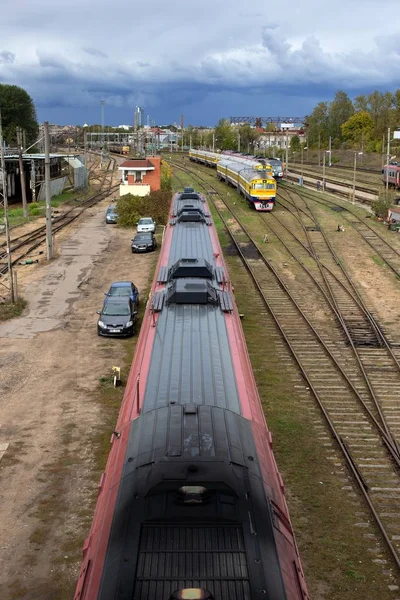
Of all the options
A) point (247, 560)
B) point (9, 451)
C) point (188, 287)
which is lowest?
point (9, 451)

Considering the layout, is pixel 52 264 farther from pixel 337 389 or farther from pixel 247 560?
pixel 247 560

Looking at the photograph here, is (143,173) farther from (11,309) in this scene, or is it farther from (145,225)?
(11,309)

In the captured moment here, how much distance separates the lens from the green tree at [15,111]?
115 metres

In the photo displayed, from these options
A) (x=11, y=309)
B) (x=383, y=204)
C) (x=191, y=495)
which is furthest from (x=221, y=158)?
(x=191, y=495)

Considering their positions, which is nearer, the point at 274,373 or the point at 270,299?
the point at 274,373

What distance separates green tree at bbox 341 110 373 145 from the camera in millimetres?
136875

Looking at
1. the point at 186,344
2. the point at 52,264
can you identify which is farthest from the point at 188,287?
the point at 52,264

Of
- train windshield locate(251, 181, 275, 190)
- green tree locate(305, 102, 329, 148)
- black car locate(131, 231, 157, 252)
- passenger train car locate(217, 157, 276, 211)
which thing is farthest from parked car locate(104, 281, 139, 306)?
green tree locate(305, 102, 329, 148)

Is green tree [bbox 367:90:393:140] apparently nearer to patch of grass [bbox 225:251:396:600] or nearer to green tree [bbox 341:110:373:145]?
green tree [bbox 341:110:373:145]

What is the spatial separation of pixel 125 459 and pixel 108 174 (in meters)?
110

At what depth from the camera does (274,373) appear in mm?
22891

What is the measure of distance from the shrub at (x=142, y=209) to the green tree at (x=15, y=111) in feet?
211

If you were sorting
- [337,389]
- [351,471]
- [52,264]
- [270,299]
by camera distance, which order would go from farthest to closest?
[52,264]
[270,299]
[337,389]
[351,471]

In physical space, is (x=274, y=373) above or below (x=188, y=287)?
below
